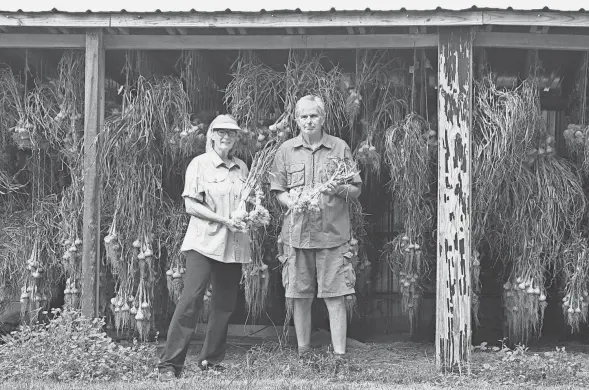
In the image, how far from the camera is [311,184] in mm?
5508

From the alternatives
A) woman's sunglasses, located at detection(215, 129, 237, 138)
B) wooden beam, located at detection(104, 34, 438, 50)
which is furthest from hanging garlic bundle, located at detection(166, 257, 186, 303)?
wooden beam, located at detection(104, 34, 438, 50)

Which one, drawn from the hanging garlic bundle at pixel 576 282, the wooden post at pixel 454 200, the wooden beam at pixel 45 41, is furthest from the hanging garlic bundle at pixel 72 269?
the hanging garlic bundle at pixel 576 282

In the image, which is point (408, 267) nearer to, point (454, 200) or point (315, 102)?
point (454, 200)

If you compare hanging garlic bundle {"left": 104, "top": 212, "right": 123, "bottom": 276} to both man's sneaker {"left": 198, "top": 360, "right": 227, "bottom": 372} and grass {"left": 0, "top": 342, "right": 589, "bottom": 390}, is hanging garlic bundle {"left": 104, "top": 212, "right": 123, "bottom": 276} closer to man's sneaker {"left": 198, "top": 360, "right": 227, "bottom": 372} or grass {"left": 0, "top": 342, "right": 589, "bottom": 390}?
grass {"left": 0, "top": 342, "right": 589, "bottom": 390}

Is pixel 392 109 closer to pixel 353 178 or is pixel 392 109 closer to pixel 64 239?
pixel 353 178

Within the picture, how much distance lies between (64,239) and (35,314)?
0.64m

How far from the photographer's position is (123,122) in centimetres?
594

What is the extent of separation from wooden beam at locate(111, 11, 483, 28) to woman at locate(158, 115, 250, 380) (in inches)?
27.5

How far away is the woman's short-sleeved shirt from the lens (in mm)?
5262

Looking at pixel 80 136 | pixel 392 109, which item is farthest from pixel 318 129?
pixel 80 136

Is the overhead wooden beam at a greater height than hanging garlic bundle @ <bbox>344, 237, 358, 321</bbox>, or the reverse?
the overhead wooden beam

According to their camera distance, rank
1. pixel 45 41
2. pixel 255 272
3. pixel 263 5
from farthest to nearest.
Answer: pixel 255 272, pixel 45 41, pixel 263 5

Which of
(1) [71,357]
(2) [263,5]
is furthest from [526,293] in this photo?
(1) [71,357]

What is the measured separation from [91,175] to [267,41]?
1.62m
